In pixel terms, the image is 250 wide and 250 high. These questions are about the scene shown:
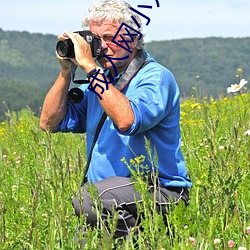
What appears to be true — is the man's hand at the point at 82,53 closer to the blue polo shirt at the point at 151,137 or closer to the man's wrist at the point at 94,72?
the man's wrist at the point at 94,72

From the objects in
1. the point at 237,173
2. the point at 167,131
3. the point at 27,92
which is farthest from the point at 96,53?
the point at 27,92

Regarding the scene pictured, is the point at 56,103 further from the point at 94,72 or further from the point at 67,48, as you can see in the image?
the point at 94,72

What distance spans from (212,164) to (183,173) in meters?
0.81

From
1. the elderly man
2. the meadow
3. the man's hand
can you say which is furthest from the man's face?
the meadow

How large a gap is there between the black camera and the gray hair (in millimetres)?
113

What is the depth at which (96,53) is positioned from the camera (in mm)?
3432

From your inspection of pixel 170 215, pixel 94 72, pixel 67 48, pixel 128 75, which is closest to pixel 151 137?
pixel 128 75

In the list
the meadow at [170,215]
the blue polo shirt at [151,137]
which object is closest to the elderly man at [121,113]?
the blue polo shirt at [151,137]

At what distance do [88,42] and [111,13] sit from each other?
24 cm

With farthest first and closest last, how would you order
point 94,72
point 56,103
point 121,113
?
point 56,103
point 94,72
point 121,113

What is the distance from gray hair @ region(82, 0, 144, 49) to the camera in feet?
11.6

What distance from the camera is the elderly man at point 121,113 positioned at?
10.8ft

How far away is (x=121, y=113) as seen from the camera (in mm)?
3205

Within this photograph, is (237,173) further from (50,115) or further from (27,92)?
(27,92)
